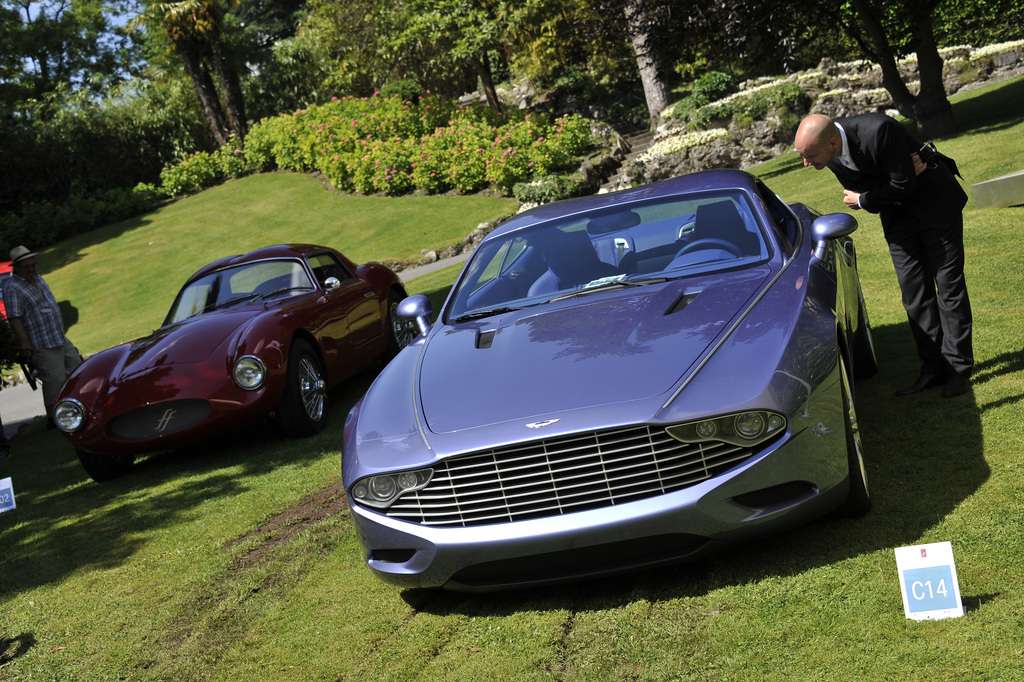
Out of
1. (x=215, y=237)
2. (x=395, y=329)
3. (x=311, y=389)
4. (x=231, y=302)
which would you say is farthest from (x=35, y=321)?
(x=215, y=237)

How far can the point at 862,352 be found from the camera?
555 centimetres

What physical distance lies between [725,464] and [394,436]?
1.29 metres

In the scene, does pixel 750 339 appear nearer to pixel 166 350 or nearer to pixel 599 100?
pixel 166 350

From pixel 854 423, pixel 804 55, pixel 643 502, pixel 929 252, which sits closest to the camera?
pixel 643 502

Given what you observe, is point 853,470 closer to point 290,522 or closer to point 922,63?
point 290,522

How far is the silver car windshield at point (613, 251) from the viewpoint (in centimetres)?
454

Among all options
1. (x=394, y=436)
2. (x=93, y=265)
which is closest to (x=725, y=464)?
(x=394, y=436)

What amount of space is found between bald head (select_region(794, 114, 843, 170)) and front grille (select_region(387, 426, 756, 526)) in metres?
2.14

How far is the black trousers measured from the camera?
4.87 metres

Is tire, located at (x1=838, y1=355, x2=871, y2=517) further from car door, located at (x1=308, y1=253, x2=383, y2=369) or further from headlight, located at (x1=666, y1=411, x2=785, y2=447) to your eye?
car door, located at (x1=308, y1=253, x2=383, y2=369)

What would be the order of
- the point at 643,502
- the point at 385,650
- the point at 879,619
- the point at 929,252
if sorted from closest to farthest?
the point at 879,619, the point at 643,502, the point at 385,650, the point at 929,252

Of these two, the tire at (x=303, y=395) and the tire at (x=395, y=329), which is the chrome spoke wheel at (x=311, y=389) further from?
the tire at (x=395, y=329)

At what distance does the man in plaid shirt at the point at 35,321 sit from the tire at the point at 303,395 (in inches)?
132

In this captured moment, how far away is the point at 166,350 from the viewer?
7105 millimetres
